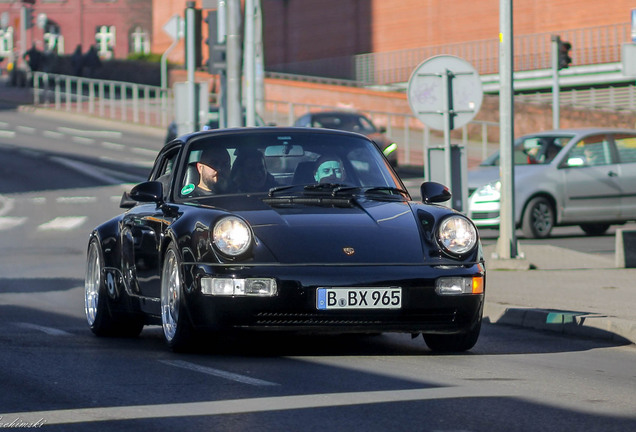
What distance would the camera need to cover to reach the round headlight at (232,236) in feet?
29.2

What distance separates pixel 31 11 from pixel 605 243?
42199mm

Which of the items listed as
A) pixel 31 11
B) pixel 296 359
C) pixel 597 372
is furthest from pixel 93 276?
pixel 31 11

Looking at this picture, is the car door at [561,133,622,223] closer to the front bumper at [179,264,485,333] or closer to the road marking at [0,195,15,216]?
the road marking at [0,195,15,216]

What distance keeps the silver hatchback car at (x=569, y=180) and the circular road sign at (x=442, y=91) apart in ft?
18.1

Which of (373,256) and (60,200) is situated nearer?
(373,256)

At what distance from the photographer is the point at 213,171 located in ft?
33.4

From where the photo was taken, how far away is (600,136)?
22.6 m

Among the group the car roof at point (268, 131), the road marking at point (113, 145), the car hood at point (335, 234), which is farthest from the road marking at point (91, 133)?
the car hood at point (335, 234)

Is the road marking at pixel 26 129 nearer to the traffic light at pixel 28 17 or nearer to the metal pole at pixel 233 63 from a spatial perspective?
the traffic light at pixel 28 17

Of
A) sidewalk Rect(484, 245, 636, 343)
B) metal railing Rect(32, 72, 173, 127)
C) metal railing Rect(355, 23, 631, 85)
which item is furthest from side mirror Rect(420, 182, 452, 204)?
metal railing Rect(32, 72, 173, 127)

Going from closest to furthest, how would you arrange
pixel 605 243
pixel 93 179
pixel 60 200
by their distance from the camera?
pixel 605 243 → pixel 60 200 → pixel 93 179

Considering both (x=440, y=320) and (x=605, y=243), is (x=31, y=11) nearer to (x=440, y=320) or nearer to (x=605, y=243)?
(x=605, y=243)

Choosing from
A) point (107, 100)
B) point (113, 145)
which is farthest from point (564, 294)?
point (107, 100)

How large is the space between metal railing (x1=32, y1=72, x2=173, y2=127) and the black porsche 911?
45481mm
